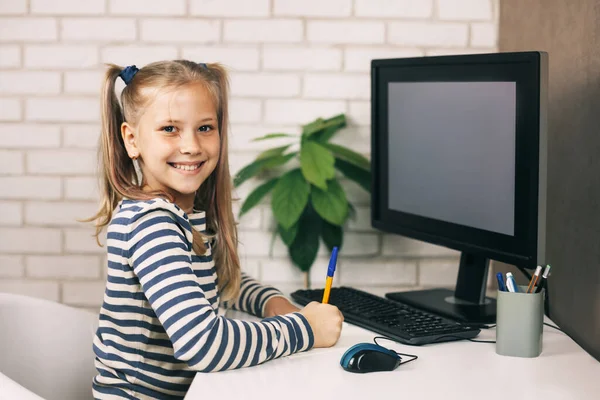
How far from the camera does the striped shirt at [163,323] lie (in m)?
1.23

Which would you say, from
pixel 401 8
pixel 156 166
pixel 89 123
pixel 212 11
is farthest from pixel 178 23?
pixel 156 166

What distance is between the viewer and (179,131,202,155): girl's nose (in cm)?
145

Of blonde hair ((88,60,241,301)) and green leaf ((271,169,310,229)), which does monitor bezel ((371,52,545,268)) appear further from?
blonde hair ((88,60,241,301))

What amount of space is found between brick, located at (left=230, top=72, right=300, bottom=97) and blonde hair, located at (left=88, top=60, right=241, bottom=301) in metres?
0.55

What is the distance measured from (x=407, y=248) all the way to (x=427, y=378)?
101cm

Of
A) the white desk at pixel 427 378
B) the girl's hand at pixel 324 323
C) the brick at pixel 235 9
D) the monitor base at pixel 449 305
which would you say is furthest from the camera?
the brick at pixel 235 9

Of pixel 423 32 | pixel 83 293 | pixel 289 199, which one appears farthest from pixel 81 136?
pixel 423 32

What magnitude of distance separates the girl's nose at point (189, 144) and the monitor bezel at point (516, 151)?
1.86ft

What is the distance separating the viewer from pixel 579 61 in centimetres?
148

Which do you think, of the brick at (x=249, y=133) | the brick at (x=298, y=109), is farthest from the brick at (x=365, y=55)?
the brick at (x=249, y=133)

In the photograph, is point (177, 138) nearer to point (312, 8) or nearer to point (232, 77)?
point (232, 77)

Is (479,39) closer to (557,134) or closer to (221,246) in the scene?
(557,134)

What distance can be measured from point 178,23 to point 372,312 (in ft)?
3.35

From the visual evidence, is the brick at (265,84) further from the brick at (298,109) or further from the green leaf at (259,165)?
the green leaf at (259,165)
